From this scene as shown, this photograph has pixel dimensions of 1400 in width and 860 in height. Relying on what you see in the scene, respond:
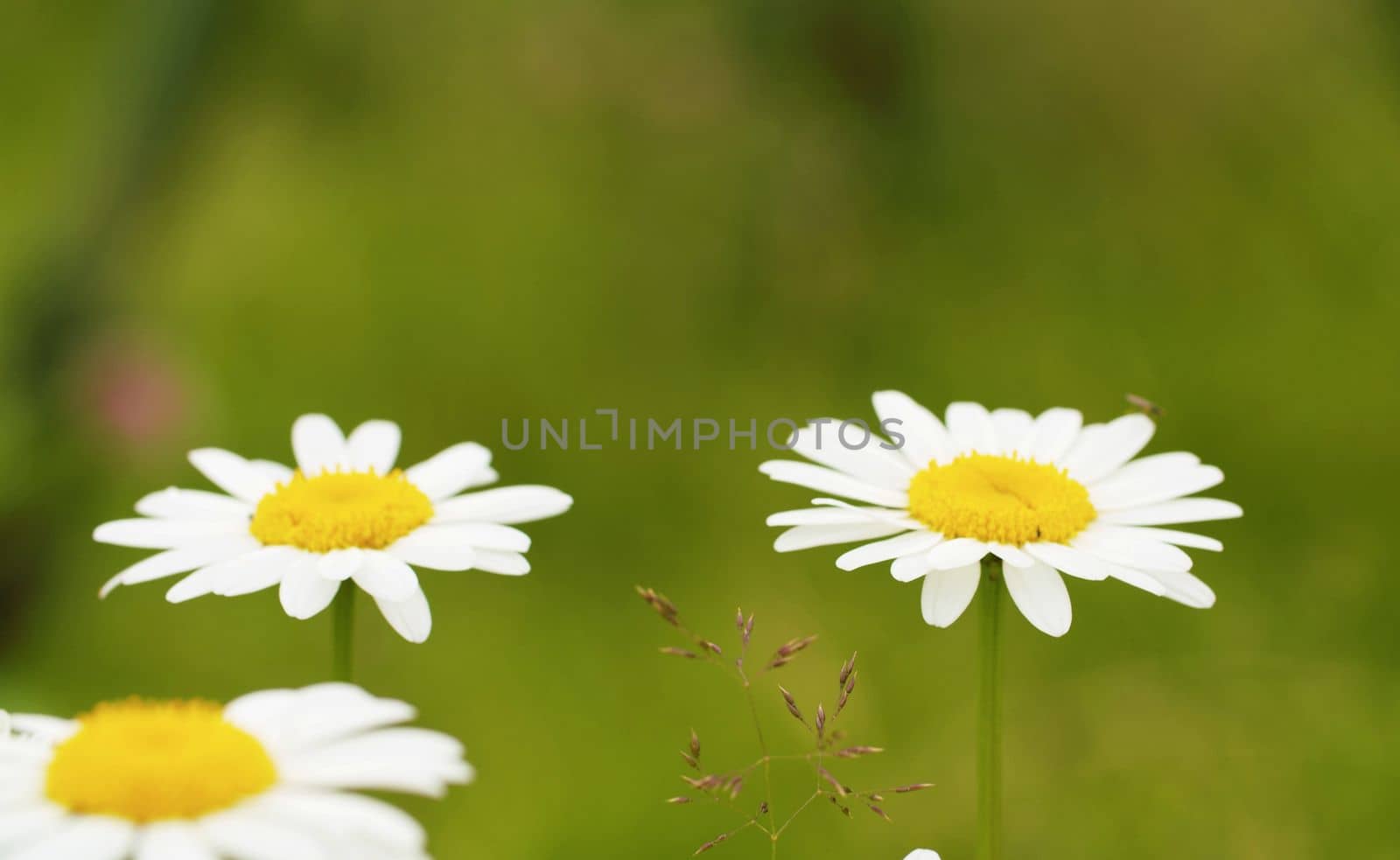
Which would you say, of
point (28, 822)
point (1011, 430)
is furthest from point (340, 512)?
point (1011, 430)

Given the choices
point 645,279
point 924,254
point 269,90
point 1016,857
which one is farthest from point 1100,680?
point 269,90

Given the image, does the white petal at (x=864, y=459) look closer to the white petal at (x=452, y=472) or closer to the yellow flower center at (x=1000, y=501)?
the yellow flower center at (x=1000, y=501)

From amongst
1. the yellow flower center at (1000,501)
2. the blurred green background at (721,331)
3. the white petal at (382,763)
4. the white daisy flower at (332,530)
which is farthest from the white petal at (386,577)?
the blurred green background at (721,331)

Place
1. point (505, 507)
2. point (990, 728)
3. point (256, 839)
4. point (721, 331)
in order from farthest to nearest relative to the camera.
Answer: point (721, 331), point (505, 507), point (990, 728), point (256, 839)

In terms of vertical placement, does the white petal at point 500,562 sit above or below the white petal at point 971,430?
below

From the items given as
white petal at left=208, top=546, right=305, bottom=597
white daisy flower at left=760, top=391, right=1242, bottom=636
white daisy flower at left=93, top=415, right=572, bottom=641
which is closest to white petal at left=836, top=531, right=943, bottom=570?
white daisy flower at left=760, top=391, right=1242, bottom=636

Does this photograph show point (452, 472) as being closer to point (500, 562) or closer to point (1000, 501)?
point (500, 562)
